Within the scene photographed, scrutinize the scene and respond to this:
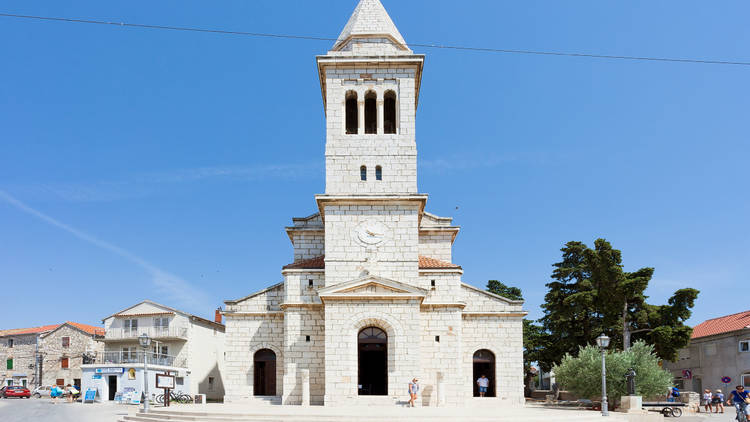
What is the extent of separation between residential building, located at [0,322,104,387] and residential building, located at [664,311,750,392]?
44506 millimetres

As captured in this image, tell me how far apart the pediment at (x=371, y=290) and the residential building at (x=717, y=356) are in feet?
82.7

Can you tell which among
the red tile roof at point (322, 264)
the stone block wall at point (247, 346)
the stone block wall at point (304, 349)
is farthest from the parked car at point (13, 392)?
the stone block wall at point (304, 349)

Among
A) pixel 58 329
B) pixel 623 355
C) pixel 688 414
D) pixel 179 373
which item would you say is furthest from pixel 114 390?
pixel 688 414

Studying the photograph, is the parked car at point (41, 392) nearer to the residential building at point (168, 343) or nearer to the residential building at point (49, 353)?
the residential building at point (49, 353)

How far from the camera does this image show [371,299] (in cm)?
2891

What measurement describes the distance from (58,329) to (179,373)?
14.3m

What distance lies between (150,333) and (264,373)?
62.5 feet

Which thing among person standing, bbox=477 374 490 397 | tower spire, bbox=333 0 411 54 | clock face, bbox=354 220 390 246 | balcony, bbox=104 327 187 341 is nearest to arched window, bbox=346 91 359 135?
tower spire, bbox=333 0 411 54

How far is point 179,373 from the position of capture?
4681 cm

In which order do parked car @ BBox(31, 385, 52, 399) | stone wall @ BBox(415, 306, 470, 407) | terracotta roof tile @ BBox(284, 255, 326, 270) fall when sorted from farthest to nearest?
parked car @ BBox(31, 385, 52, 399), terracotta roof tile @ BBox(284, 255, 326, 270), stone wall @ BBox(415, 306, 470, 407)

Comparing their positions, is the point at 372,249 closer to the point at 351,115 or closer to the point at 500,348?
the point at 351,115

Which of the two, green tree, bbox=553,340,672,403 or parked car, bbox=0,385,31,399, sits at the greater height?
green tree, bbox=553,340,672,403

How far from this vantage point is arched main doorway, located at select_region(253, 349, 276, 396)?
32.7 meters

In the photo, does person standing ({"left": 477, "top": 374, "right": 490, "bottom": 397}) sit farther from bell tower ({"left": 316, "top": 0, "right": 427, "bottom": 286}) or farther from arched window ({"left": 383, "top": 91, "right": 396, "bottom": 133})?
arched window ({"left": 383, "top": 91, "right": 396, "bottom": 133})
